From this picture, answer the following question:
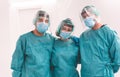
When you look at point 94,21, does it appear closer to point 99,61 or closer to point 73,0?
point 99,61

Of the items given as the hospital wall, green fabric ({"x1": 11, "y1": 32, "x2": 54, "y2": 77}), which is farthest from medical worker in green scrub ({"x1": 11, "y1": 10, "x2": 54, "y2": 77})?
the hospital wall

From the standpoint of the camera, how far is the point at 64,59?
205 cm

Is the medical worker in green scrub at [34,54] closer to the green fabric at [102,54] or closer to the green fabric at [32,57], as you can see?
the green fabric at [32,57]

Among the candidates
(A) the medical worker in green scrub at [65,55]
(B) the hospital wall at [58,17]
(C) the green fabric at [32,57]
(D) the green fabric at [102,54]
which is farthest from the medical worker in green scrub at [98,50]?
(B) the hospital wall at [58,17]

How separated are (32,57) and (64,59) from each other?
12.0 inches

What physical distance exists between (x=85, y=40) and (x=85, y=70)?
0.93 ft

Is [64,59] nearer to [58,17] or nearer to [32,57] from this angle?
[32,57]

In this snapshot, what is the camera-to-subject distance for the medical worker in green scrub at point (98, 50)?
1.93 meters

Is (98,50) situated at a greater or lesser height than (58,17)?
lesser

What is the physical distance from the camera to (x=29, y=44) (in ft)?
6.69

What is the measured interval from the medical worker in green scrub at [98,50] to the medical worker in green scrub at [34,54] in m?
0.35

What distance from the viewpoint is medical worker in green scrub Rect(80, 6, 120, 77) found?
1932mm

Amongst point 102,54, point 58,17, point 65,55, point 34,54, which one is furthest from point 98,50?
point 58,17

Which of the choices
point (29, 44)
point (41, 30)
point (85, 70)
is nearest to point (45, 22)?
point (41, 30)
